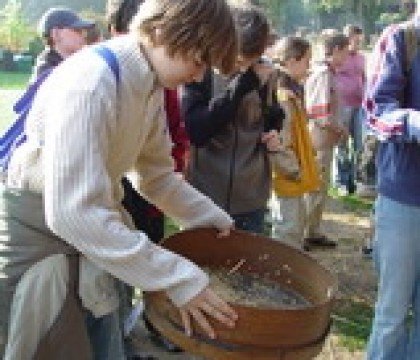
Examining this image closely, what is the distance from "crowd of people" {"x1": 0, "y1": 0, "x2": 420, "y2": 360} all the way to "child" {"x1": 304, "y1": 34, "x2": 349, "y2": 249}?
2.12m

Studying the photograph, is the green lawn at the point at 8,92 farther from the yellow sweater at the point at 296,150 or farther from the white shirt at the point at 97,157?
the white shirt at the point at 97,157

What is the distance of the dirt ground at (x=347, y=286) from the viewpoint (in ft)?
12.1

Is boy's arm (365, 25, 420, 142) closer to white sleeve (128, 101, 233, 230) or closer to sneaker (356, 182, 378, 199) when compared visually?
white sleeve (128, 101, 233, 230)

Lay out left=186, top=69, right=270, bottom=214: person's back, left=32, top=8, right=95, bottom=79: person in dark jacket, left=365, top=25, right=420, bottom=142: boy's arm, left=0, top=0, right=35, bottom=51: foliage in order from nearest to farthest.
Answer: left=365, top=25, right=420, bottom=142: boy's arm
left=186, top=69, right=270, bottom=214: person's back
left=32, top=8, right=95, bottom=79: person in dark jacket
left=0, top=0, right=35, bottom=51: foliage

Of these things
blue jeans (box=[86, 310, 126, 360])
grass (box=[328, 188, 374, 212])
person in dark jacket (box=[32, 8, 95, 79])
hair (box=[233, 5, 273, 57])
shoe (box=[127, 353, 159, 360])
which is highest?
hair (box=[233, 5, 273, 57])

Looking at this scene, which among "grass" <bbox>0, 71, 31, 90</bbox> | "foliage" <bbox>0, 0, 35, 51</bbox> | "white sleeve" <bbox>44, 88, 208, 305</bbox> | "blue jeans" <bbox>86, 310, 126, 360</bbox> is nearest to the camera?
"white sleeve" <bbox>44, 88, 208, 305</bbox>

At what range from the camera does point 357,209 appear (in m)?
6.80

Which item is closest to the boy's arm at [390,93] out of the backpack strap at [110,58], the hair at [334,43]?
the backpack strap at [110,58]

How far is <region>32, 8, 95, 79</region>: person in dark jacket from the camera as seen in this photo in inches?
142

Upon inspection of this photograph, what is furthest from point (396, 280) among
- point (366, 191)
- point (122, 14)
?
point (366, 191)

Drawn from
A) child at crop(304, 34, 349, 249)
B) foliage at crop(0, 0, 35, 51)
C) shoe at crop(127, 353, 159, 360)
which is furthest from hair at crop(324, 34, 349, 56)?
foliage at crop(0, 0, 35, 51)

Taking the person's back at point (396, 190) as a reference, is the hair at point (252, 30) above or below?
above

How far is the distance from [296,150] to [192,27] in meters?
2.77

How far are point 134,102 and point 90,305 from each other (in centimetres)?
55
